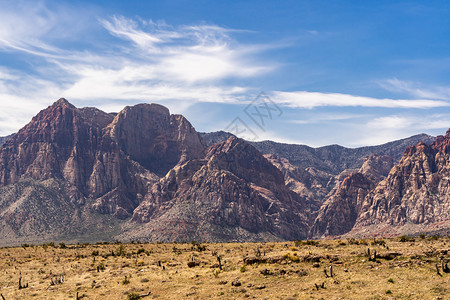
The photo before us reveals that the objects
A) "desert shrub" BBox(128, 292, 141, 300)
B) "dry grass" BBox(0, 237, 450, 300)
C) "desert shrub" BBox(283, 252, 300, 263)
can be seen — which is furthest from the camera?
"desert shrub" BBox(283, 252, 300, 263)

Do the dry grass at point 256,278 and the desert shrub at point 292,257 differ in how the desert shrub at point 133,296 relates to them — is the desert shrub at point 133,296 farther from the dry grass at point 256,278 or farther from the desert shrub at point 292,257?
the desert shrub at point 292,257

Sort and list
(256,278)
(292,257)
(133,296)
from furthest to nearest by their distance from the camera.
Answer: (292,257)
(256,278)
(133,296)

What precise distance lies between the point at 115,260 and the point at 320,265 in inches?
1250

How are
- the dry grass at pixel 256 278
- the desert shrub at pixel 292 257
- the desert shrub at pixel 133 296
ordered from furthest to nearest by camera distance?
the desert shrub at pixel 292 257 → the desert shrub at pixel 133 296 → the dry grass at pixel 256 278

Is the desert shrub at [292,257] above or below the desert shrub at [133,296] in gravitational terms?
above

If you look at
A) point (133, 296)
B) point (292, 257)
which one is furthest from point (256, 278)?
point (133, 296)

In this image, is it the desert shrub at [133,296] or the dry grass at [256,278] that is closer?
the dry grass at [256,278]

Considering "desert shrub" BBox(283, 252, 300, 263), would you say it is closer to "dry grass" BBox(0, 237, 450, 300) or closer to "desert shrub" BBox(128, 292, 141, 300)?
"dry grass" BBox(0, 237, 450, 300)

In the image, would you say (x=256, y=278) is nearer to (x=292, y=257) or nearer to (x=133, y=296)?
(x=292, y=257)

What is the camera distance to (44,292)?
139 feet

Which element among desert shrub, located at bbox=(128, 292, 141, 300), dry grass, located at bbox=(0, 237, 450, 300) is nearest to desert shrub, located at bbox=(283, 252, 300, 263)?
dry grass, located at bbox=(0, 237, 450, 300)

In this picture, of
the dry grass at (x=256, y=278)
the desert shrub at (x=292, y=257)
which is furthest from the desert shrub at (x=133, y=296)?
the desert shrub at (x=292, y=257)

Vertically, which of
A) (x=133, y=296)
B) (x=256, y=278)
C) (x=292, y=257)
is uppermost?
(x=292, y=257)

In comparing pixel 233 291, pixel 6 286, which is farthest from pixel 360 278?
pixel 6 286
